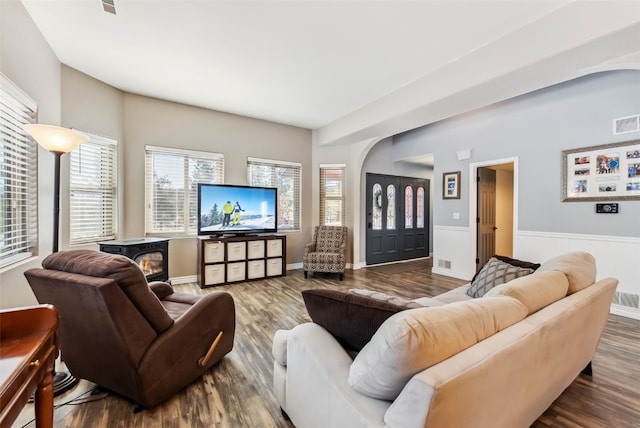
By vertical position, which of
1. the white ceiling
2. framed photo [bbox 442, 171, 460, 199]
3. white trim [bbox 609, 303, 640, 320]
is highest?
the white ceiling

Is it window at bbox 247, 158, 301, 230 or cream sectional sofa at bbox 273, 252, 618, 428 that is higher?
window at bbox 247, 158, 301, 230

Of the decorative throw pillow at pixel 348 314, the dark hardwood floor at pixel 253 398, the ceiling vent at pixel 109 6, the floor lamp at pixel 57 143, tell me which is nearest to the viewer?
the decorative throw pillow at pixel 348 314

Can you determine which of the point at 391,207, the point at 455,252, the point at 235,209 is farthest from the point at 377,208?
the point at 235,209

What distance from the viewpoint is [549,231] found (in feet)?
12.1

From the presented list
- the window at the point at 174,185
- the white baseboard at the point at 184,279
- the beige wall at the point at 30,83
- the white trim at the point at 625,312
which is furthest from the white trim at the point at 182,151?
the white trim at the point at 625,312

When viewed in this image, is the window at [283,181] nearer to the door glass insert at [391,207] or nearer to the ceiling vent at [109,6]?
the door glass insert at [391,207]

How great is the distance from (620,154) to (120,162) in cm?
628

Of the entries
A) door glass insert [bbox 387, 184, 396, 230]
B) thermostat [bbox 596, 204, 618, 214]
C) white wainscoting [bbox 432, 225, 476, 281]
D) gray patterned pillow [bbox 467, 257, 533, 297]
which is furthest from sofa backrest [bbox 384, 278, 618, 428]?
door glass insert [bbox 387, 184, 396, 230]

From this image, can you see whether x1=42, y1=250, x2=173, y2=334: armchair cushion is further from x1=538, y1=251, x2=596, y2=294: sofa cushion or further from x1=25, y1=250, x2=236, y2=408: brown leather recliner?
x1=538, y1=251, x2=596, y2=294: sofa cushion

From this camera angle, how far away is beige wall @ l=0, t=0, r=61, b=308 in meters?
1.99

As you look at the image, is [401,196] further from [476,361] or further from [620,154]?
[476,361]

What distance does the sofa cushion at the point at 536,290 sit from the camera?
53.2 inches

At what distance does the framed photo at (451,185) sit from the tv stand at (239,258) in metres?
3.07

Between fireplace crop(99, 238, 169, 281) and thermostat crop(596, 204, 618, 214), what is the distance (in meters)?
5.37
